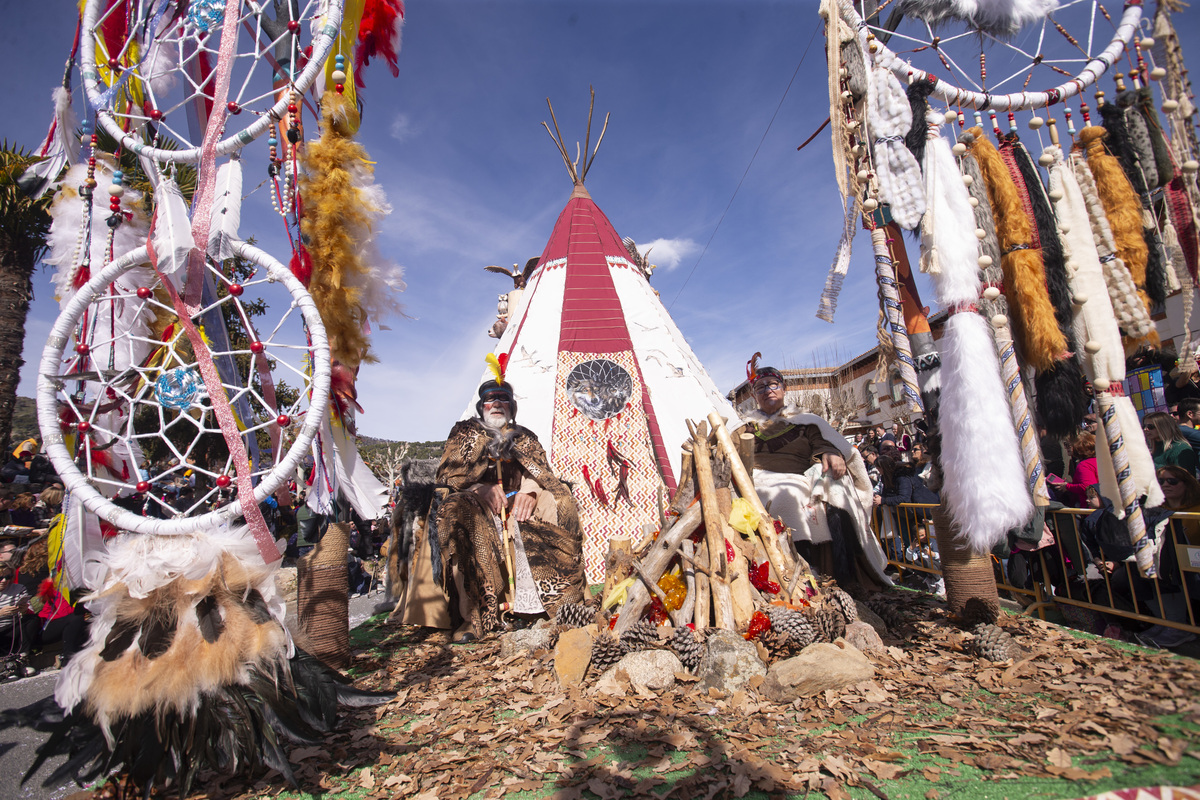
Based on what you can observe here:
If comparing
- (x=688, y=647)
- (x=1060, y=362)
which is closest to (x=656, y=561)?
(x=688, y=647)

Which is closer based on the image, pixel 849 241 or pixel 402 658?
pixel 849 241

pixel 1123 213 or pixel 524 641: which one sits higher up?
pixel 1123 213

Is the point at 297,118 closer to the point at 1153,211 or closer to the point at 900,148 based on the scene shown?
the point at 900,148

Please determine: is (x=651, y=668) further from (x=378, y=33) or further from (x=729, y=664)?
(x=378, y=33)

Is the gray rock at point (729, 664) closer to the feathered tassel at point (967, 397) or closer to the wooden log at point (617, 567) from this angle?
the wooden log at point (617, 567)

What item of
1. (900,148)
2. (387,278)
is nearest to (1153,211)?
(900,148)

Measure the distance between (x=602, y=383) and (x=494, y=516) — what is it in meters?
3.65

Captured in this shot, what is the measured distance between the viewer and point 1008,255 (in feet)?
10.4

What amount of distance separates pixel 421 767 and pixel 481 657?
6.07 ft

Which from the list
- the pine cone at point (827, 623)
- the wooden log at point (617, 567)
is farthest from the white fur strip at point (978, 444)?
the wooden log at point (617, 567)

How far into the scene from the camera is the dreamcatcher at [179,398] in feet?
7.70

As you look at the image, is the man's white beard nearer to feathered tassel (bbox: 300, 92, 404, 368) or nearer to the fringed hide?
feathered tassel (bbox: 300, 92, 404, 368)

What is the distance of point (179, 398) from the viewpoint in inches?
105

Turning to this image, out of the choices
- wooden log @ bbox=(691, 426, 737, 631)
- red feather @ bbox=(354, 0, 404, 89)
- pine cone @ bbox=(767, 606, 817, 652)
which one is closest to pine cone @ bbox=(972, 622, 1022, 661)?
pine cone @ bbox=(767, 606, 817, 652)
